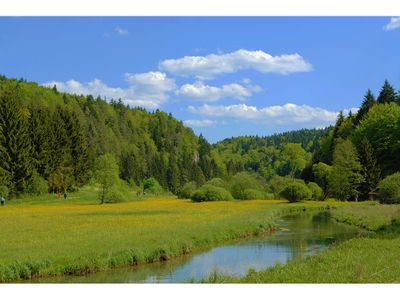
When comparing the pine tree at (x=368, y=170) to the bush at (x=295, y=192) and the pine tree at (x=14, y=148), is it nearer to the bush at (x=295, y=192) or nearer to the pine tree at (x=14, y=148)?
the bush at (x=295, y=192)

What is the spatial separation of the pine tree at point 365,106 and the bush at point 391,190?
128 feet

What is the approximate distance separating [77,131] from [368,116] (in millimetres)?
61067

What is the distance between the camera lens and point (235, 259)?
979 inches

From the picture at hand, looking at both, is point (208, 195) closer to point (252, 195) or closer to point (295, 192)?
point (252, 195)

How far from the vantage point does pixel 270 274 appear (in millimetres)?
16875

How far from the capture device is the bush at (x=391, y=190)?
6462 cm

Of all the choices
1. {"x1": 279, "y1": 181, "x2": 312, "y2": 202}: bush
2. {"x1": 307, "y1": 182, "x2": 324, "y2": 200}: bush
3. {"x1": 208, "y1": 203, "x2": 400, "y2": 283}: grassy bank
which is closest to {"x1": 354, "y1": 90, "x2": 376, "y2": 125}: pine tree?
{"x1": 307, "y1": 182, "x2": 324, "y2": 200}: bush

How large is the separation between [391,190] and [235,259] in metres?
47.0

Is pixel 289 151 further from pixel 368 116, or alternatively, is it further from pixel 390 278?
pixel 390 278

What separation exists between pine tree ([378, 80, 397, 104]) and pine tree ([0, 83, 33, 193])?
73.3m

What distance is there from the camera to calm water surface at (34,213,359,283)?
19922 millimetres

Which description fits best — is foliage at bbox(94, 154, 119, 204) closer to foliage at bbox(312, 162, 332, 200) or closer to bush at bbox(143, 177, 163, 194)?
foliage at bbox(312, 162, 332, 200)

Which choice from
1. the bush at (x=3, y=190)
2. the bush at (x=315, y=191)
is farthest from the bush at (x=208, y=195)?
the bush at (x=3, y=190)

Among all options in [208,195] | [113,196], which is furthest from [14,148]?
[208,195]
